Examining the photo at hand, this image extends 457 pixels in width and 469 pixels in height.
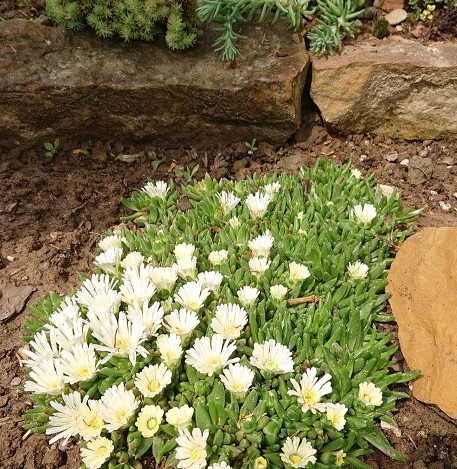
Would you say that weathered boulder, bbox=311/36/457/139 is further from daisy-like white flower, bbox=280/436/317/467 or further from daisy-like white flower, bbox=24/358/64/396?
daisy-like white flower, bbox=24/358/64/396

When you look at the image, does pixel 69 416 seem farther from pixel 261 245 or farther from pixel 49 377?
pixel 261 245

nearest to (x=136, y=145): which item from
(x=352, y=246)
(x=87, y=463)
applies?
(x=352, y=246)

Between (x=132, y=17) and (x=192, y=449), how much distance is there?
2.75 metres

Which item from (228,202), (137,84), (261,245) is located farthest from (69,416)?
(137,84)

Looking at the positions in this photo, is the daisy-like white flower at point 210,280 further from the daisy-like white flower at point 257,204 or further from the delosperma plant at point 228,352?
the daisy-like white flower at point 257,204

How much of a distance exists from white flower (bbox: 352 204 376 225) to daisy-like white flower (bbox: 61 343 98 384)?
1632mm

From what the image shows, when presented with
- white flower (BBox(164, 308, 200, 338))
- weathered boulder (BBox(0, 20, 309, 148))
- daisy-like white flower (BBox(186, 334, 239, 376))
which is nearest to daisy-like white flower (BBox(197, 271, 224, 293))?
white flower (BBox(164, 308, 200, 338))

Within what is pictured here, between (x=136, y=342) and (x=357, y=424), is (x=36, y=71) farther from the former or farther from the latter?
(x=357, y=424)

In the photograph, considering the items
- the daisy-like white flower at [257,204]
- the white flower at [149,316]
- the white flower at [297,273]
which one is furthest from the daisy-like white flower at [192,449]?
the daisy-like white flower at [257,204]

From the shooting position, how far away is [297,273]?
105 inches

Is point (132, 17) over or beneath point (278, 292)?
over

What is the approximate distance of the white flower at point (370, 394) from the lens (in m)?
2.24

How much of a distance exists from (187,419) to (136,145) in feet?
8.01

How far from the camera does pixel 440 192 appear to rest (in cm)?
362
